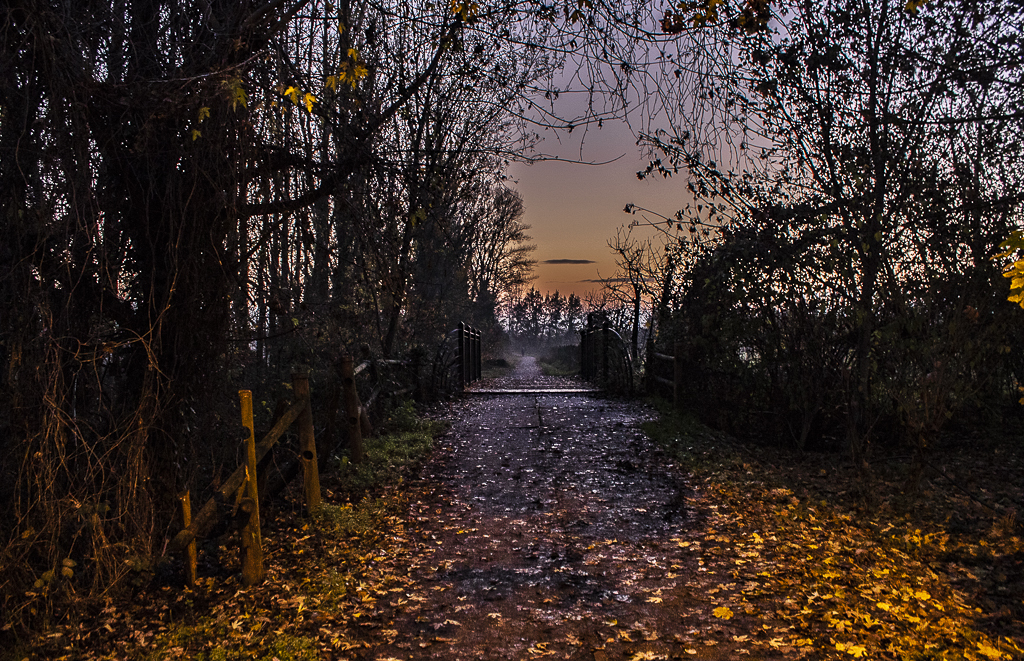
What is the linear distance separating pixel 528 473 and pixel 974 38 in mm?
5868

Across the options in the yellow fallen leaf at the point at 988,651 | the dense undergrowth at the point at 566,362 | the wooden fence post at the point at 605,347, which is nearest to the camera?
the yellow fallen leaf at the point at 988,651

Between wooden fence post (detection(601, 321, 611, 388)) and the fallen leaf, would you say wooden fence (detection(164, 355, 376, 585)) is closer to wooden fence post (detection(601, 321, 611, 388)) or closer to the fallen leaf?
the fallen leaf

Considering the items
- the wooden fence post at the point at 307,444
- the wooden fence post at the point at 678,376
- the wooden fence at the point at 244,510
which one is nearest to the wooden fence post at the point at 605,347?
Result: the wooden fence post at the point at 678,376

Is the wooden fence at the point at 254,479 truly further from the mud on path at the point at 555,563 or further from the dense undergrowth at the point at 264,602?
the mud on path at the point at 555,563

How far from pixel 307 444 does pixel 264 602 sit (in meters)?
1.58

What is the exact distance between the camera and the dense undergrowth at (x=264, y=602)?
3.36 m

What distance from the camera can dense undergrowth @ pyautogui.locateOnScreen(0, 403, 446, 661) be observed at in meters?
3.36

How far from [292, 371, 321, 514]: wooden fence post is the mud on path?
0.88 meters

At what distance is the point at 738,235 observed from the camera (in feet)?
23.6

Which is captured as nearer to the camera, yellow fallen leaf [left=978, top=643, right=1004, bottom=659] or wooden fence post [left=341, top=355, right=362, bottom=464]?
yellow fallen leaf [left=978, top=643, right=1004, bottom=659]

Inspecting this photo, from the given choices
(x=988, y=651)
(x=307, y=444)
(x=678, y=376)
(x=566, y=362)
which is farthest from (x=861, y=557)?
(x=566, y=362)

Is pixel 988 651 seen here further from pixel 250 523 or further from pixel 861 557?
pixel 250 523

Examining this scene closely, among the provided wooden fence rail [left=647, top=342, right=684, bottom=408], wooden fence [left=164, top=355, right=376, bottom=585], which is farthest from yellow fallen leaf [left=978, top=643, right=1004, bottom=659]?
wooden fence rail [left=647, top=342, right=684, bottom=408]

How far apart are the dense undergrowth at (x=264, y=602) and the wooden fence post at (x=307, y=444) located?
0.47ft
